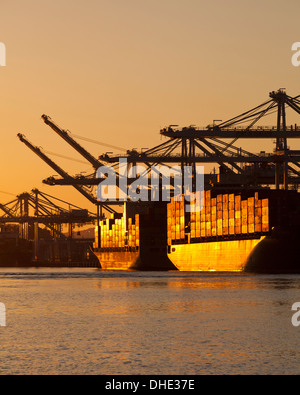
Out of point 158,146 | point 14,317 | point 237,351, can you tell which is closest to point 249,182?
point 158,146

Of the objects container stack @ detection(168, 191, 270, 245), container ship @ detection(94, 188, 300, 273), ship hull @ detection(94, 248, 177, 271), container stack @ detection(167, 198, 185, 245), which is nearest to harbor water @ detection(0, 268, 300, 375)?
container ship @ detection(94, 188, 300, 273)

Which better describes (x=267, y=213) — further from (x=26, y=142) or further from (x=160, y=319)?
(x=26, y=142)

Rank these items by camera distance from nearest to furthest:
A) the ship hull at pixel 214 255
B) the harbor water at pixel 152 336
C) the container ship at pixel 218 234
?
1. the harbor water at pixel 152 336
2. the container ship at pixel 218 234
3. the ship hull at pixel 214 255

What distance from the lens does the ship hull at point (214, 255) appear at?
96000 millimetres

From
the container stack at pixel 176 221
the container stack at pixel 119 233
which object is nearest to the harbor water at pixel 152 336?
the container stack at pixel 176 221

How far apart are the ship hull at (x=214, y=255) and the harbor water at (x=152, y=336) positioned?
44.8 m

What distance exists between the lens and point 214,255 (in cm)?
10444

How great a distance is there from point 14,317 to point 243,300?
651 inches

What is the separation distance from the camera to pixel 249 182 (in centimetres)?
12431

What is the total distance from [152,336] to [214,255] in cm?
7437

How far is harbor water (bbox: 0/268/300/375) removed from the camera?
2375cm

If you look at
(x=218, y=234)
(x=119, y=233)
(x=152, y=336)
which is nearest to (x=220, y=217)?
(x=218, y=234)

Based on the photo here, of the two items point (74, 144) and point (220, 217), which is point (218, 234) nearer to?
point (220, 217)

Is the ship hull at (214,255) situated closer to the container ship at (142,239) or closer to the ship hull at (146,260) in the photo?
the ship hull at (146,260)
